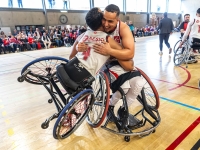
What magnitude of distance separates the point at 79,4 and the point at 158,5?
476 inches

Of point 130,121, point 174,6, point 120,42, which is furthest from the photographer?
point 174,6

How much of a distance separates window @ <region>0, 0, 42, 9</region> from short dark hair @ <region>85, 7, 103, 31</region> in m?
12.7

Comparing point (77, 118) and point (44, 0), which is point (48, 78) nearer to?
point (77, 118)

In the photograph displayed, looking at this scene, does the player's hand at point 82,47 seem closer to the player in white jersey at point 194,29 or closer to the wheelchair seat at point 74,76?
the wheelchair seat at point 74,76

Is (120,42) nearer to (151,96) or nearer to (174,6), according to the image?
(151,96)

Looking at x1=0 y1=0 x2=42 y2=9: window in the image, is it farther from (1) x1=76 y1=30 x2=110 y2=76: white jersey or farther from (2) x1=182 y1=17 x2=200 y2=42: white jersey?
(1) x1=76 y1=30 x2=110 y2=76: white jersey

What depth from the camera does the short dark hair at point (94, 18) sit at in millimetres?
1409

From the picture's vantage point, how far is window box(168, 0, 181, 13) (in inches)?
930

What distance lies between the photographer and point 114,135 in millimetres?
Answer: 1849

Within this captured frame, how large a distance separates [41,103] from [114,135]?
4.75 feet

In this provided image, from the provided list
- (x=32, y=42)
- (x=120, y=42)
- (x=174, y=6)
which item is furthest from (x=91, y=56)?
(x=174, y=6)

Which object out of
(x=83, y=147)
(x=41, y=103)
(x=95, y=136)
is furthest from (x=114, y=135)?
(x=41, y=103)

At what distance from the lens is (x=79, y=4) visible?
582 inches

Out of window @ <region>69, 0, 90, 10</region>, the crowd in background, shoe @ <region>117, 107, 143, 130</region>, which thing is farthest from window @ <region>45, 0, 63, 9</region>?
shoe @ <region>117, 107, 143, 130</region>
